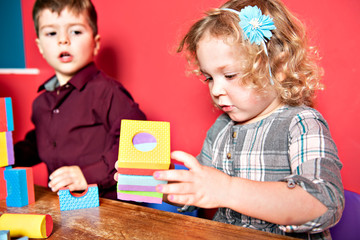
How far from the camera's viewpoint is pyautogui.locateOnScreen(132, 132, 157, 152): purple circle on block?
604 millimetres

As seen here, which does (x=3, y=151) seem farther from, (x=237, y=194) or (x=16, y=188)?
(x=237, y=194)

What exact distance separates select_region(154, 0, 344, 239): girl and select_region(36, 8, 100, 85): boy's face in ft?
1.63

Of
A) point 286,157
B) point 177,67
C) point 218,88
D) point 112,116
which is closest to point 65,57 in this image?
point 112,116

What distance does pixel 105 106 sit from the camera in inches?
47.3

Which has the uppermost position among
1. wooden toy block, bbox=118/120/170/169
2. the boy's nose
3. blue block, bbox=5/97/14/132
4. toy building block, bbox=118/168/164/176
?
the boy's nose

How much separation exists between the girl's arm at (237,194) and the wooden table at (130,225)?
0.18 ft

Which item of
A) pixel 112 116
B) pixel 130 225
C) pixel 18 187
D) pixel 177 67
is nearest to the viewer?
pixel 130 225

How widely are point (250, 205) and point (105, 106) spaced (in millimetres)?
758

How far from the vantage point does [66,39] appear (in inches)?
48.0

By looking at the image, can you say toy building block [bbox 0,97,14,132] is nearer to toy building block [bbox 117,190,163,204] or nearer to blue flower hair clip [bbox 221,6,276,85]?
toy building block [bbox 117,190,163,204]

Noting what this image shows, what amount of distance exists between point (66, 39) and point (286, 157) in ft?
2.94

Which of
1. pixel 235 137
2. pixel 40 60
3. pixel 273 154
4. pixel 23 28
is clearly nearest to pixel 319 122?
pixel 273 154

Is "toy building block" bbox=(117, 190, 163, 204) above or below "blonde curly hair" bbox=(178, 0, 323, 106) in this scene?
below

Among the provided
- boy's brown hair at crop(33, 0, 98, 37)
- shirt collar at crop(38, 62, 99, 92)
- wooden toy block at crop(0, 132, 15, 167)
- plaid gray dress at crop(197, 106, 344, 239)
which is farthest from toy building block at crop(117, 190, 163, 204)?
boy's brown hair at crop(33, 0, 98, 37)
